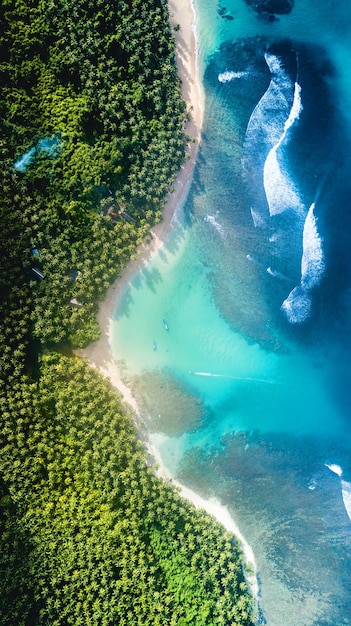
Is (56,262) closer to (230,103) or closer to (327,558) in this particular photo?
(230,103)

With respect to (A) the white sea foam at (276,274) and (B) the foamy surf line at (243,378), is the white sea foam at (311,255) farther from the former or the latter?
(B) the foamy surf line at (243,378)

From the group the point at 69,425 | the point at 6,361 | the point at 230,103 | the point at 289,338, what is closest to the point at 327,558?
the point at 289,338

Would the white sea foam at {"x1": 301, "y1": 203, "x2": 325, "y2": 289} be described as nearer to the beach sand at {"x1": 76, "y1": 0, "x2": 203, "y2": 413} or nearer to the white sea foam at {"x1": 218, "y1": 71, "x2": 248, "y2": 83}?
the beach sand at {"x1": 76, "y1": 0, "x2": 203, "y2": 413}

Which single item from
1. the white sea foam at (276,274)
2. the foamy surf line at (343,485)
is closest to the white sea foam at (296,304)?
the white sea foam at (276,274)

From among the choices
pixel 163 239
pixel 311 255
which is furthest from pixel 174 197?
pixel 311 255

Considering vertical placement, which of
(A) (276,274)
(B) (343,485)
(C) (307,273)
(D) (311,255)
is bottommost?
(B) (343,485)

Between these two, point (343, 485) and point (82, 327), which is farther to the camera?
point (343, 485)

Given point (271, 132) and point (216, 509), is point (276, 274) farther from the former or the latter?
point (216, 509)
